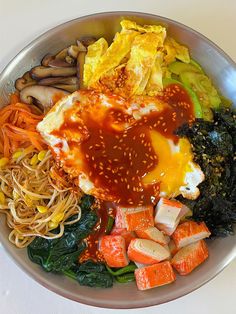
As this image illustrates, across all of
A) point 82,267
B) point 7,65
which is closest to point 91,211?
point 82,267

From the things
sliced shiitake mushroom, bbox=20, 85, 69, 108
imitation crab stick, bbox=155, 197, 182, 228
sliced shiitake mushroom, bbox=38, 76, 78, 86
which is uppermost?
sliced shiitake mushroom, bbox=38, 76, 78, 86

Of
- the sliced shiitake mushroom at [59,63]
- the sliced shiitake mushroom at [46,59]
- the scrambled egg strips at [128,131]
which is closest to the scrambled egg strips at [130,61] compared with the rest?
the scrambled egg strips at [128,131]

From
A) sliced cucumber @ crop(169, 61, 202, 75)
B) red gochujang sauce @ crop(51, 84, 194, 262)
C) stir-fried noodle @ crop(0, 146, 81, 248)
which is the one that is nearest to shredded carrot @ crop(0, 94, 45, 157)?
stir-fried noodle @ crop(0, 146, 81, 248)

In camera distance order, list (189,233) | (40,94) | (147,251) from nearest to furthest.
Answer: (147,251)
(189,233)
(40,94)

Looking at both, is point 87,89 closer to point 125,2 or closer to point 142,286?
point 125,2

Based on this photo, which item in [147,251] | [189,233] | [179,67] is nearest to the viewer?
[147,251]

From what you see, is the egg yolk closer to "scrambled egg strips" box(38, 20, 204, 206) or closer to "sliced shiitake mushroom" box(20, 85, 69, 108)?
"scrambled egg strips" box(38, 20, 204, 206)

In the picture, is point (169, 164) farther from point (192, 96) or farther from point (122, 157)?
point (192, 96)

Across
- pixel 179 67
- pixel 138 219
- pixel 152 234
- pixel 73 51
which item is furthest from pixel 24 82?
pixel 152 234
